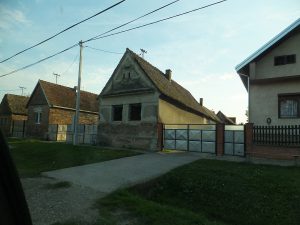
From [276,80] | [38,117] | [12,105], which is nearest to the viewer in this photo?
[276,80]

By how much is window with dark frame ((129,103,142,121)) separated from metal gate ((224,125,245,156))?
769 cm

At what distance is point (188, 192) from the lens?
9.47 meters

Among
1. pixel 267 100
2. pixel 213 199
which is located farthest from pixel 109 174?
pixel 267 100

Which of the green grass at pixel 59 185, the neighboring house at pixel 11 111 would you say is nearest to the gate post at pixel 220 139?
the green grass at pixel 59 185

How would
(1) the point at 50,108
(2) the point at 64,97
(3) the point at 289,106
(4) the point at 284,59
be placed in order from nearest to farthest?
(3) the point at 289,106, (4) the point at 284,59, (1) the point at 50,108, (2) the point at 64,97

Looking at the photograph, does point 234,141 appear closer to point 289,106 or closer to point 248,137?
point 248,137

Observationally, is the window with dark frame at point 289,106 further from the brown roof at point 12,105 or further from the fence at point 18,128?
the brown roof at point 12,105

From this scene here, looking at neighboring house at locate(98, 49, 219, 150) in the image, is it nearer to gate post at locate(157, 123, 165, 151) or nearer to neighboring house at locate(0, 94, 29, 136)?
gate post at locate(157, 123, 165, 151)

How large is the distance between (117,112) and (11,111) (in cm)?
2366

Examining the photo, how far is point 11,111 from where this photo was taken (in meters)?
41.4

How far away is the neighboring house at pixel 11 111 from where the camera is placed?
134 feet

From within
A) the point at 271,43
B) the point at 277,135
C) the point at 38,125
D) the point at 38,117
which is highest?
the point at 271,43

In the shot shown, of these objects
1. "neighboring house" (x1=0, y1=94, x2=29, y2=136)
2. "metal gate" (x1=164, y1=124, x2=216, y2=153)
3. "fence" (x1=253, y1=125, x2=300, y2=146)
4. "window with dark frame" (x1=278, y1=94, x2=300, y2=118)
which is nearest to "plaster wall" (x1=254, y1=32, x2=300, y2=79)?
"window with dark frame" (x1=278, y1=94, x2=300, y2=118)

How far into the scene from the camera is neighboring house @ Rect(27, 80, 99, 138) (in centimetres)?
3362
